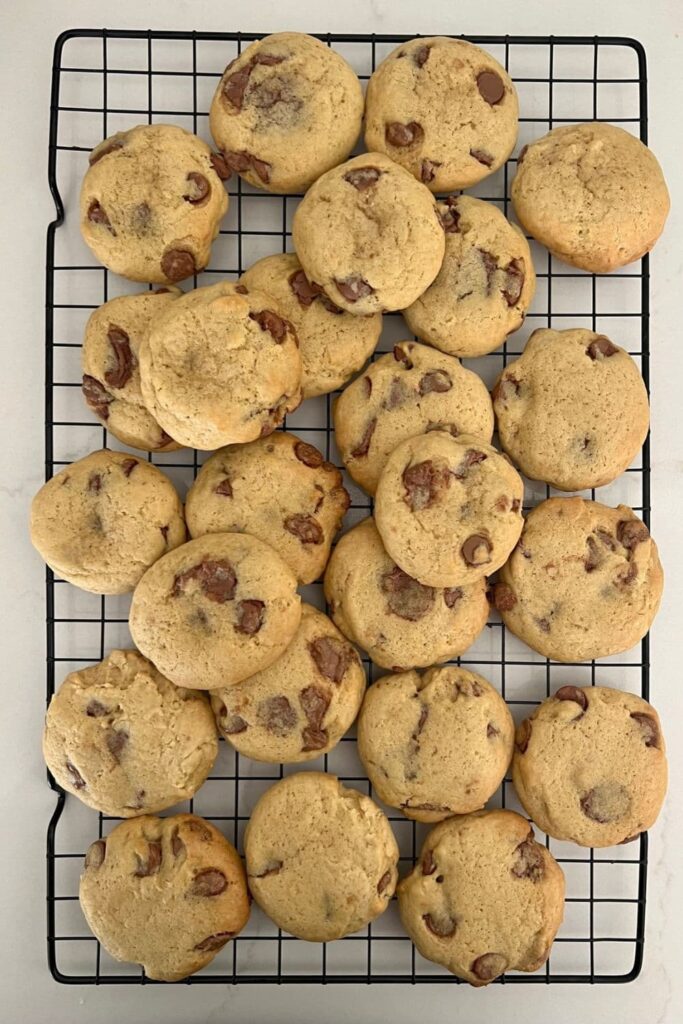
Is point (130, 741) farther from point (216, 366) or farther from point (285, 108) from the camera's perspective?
point (285, 108)

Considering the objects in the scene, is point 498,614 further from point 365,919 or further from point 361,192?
point 361,192

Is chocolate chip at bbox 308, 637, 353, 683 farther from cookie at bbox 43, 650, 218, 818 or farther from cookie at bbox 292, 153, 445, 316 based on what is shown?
cookie at bbox 292, 153, 445, 316

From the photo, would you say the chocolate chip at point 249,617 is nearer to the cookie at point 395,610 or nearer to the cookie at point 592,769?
the cookie at point 395,610

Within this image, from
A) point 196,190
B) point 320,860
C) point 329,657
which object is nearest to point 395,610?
point 329,657

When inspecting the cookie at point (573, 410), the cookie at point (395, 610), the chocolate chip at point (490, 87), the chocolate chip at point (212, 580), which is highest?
the chocolate chip at point (490, 87)

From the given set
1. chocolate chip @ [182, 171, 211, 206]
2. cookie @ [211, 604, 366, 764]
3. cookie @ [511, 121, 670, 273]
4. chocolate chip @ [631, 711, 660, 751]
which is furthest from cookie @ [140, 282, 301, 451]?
chocolate chip @ [631, 711, 660, 751]

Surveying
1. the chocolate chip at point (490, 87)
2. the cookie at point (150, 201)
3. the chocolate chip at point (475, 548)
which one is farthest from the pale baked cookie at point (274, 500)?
the chocolate chip at point (490, 87)

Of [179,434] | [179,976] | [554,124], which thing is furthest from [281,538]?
[554,124]
